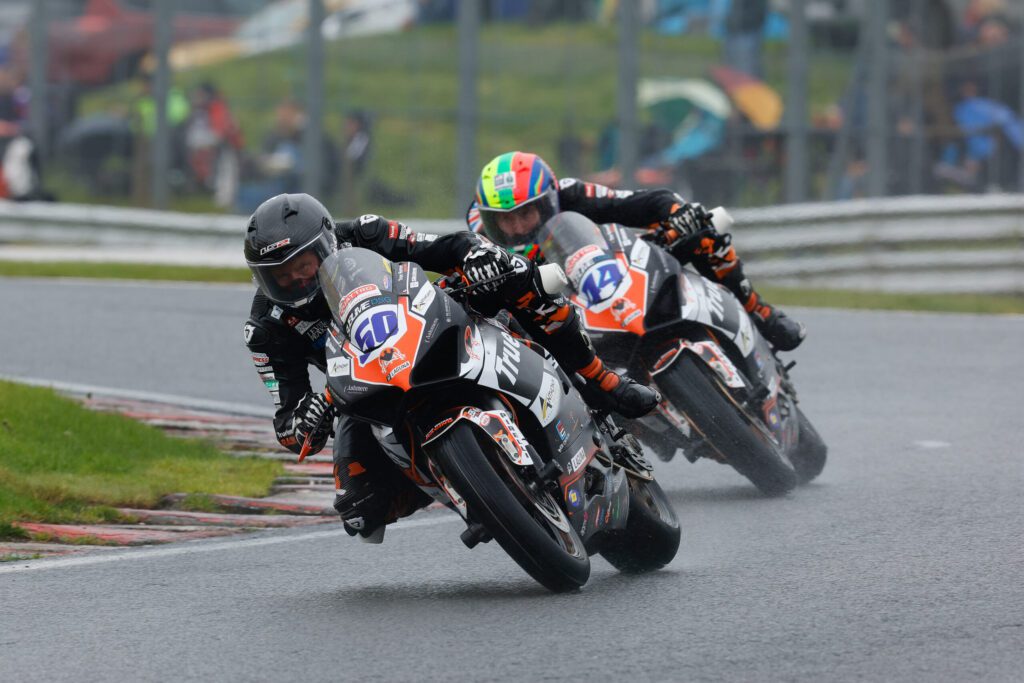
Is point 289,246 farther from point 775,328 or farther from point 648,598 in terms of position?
point 775,328

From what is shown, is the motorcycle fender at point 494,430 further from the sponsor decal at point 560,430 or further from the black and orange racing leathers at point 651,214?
the black and orange racing leathers at point 651,214

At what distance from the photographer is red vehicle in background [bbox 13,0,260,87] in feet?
72.4

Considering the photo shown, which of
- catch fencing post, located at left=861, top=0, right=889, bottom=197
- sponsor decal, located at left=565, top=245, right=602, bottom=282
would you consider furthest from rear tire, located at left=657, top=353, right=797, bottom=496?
catch fencing post, located at left=861, top=0, right=889, bottom=197

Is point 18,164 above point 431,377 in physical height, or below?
below

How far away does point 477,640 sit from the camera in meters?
5.51

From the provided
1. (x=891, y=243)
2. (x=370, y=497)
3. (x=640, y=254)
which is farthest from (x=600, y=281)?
(x=891, y=243)

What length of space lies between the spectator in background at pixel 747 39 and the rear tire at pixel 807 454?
565 inches

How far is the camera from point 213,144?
21.8 metres

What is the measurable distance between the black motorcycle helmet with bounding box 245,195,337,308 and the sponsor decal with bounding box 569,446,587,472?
40.3 inches

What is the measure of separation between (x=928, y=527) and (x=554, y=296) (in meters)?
1.77

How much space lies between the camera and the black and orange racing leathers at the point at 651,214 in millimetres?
8688

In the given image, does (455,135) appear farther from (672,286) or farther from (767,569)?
(767,569)

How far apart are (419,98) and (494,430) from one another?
1657 cm

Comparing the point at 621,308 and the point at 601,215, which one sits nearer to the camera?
the point at 621,308
